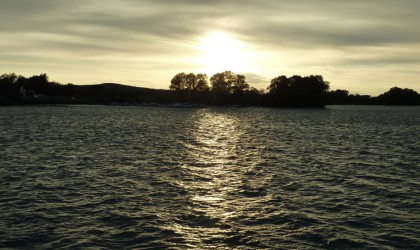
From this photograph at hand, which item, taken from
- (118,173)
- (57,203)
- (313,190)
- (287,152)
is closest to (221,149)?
(287,152)

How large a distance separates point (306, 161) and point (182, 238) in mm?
32394

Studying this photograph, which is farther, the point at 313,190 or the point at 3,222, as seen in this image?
the point at 313,190

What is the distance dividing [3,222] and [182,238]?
10.6 meters

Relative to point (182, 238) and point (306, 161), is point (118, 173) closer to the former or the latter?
point (182, 238)

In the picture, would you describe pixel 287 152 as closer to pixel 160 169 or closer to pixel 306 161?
pixel 306 161

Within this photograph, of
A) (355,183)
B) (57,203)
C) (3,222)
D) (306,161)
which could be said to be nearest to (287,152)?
(306,161)

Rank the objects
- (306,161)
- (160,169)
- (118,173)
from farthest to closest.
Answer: (306,161) < (160,169) < (118,173)

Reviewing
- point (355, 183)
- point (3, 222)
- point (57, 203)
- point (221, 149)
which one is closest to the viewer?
point (3, 222)

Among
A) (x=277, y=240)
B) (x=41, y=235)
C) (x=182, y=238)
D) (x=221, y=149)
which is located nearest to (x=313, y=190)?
(x=277, y=240)

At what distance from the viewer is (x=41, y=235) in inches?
859

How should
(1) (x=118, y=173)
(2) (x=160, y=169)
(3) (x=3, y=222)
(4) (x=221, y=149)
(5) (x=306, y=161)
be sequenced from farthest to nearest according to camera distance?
1. (4) (x=221, y=149)
2. (5) (x=306, y=161)
3. (2) (x=160, y=169)
4. (1) (x=118, y=173)
5. (3) (x=3, y=222)

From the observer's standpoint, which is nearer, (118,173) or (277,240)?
(277,240)

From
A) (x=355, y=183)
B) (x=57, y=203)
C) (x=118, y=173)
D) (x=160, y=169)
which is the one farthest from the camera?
(x=160, y=169)

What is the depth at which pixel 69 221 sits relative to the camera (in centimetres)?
2417
